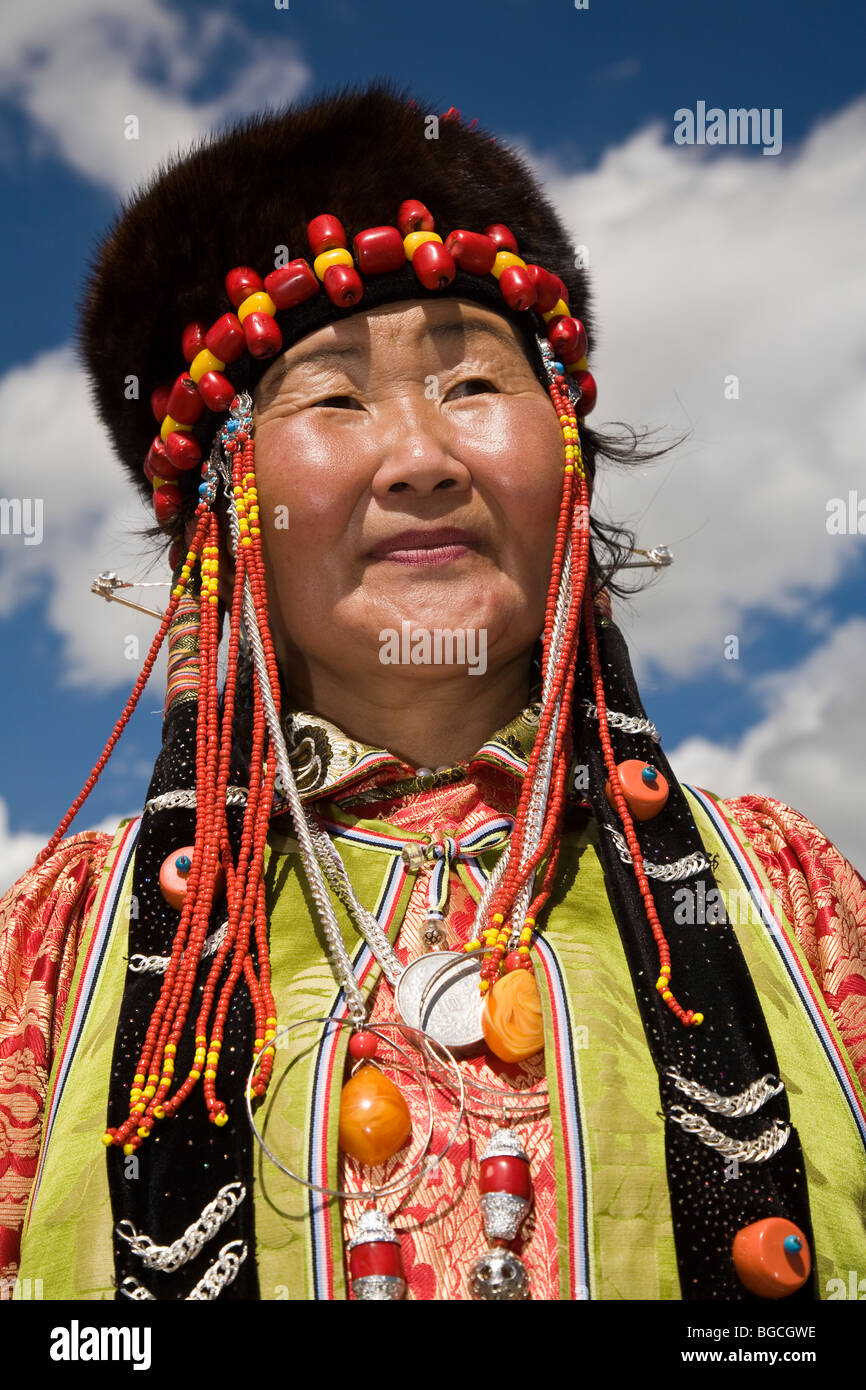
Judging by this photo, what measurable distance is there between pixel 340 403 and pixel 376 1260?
1.63 metres

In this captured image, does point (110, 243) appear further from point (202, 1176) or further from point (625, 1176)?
point (625, 1176)

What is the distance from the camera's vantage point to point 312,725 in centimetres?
256

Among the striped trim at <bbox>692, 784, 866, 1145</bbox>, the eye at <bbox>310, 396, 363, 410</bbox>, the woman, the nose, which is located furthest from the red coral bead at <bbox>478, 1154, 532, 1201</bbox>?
the eye at <bbox>310, 396, 363, 410</bbox>

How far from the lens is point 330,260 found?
102 inches

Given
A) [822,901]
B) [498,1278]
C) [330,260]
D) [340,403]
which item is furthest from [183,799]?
[822,901]

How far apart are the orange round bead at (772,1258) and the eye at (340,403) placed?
1701 millimetres

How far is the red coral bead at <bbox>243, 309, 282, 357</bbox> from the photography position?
8.41ft

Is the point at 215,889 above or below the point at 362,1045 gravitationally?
above

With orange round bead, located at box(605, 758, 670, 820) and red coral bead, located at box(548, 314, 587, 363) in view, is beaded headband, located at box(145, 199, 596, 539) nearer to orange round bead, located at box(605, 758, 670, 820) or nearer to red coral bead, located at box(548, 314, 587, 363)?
red coral bead, located at box(548, 314, 587, 363)

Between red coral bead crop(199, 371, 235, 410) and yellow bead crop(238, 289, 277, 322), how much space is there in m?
0.14

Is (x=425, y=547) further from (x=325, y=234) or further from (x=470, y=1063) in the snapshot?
(x=470, y=1063)
